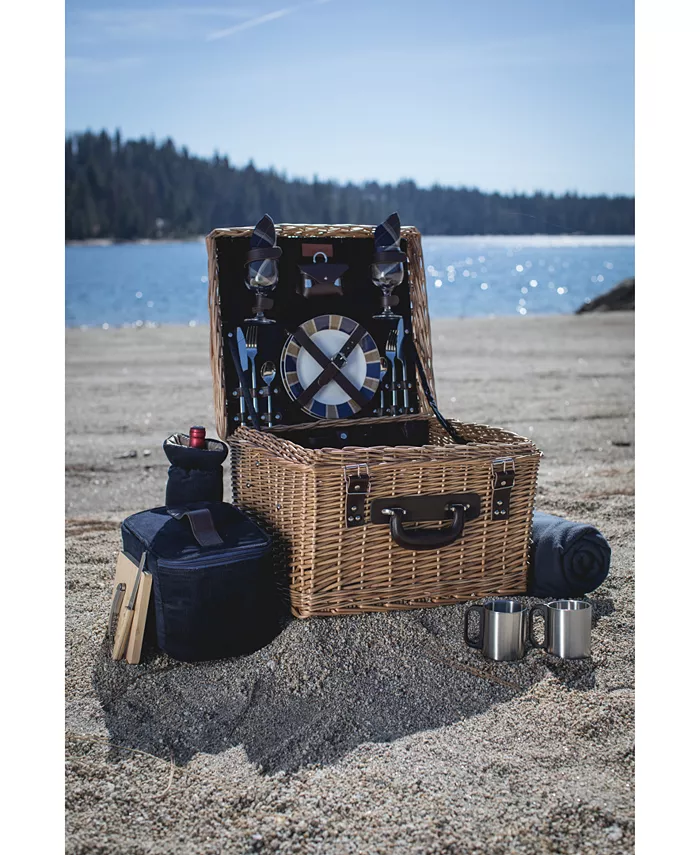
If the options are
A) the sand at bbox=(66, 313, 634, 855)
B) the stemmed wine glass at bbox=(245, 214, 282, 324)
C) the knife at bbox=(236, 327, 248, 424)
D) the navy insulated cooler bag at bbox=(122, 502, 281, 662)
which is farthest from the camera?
the knife at bbox=(236, 327, 248, 424)

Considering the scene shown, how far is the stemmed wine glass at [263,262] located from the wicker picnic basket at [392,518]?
0.48 metres

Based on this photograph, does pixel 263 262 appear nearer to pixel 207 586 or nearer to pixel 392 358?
pixel 392 358

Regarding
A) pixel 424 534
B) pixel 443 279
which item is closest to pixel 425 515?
pixel 424 534

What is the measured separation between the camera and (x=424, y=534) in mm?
2533

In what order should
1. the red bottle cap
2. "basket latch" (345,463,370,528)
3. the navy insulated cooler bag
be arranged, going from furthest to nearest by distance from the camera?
1. the red bottle cap
2. "basket latch" (345,463,370,528)
3. the navy insulated cooler bag

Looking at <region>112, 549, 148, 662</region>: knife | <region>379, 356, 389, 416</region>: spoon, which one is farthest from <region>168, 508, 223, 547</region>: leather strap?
<region>379, 356, 389, 416</region>: spoon

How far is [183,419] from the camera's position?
649cm

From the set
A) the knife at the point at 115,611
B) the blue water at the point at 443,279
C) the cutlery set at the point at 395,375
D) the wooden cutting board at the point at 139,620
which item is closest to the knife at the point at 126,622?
the wooden cutting board at the point at 139,620

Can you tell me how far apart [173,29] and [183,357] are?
28.9 metres

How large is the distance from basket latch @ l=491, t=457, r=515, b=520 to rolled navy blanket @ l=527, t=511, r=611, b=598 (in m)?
0.20

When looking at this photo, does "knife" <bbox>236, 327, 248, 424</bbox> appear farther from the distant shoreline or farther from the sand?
the distant shoreline

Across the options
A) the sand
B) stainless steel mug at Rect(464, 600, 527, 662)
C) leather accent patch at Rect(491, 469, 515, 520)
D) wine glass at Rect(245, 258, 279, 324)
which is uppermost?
wine glass at Rect(245, 258, 279, 324)

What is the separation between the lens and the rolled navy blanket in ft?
8.89
